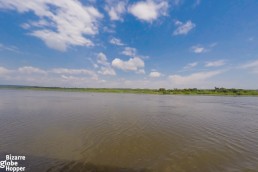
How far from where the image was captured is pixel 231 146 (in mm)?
7734

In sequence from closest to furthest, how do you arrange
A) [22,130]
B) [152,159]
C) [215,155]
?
[152,159]
[215,155]
[22,130]

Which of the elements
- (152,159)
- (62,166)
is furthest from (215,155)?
(62,166)

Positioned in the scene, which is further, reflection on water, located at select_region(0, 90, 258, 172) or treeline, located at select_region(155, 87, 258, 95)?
treeline, located at select_region(155, 87, 258, 95)

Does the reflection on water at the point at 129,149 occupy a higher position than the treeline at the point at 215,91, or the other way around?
the treeline at the point at 215,91

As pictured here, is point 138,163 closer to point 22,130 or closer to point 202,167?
point 202,167

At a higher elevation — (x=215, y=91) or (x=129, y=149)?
(x=215, y=91)

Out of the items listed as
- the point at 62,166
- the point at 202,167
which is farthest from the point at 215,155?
the point at 62,166

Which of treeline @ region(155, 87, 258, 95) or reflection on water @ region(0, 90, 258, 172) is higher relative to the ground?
treeline @ region(155, 87, 258, 95)

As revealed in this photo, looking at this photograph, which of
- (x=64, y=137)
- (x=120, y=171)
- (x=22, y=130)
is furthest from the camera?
(x=22, y=130)

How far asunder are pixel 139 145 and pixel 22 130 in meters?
7.42

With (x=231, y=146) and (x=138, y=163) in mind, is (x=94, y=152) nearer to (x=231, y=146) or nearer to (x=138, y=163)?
(x=138, y=163)

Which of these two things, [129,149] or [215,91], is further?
[215,91]

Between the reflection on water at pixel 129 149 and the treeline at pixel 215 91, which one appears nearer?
the reflection on water at pixel 129 149

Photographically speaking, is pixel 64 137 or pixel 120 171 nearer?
pixel 120 171
